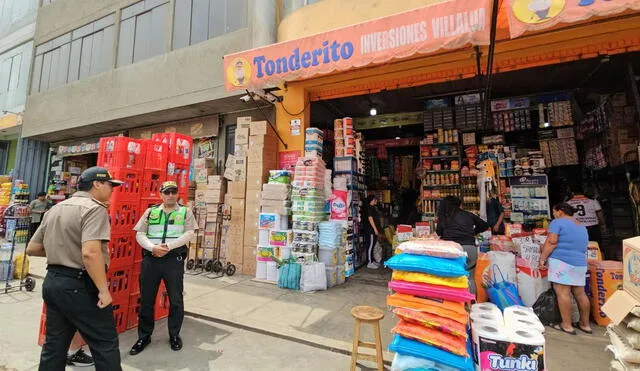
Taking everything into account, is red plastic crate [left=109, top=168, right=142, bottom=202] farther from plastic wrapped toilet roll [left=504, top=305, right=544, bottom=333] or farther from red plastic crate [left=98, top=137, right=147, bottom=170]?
plastic wrapped toilet roll [left=504, top=305, right=544, bottom=333]

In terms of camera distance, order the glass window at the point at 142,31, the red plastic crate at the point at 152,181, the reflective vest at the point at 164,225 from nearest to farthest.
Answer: the reflective vest at the point at 164,225
the red plastic crate at the point at 152,181
the glass window at the point at 142,31

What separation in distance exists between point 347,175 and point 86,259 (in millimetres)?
5721

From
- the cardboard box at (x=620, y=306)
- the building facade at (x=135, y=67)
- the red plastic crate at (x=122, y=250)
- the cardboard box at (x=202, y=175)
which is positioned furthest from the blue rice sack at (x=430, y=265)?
the cardboard box at (x=202, y=175)

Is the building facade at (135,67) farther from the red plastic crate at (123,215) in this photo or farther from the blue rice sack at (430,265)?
the blue rice sack at (430,265)

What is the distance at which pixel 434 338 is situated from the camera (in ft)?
7.86

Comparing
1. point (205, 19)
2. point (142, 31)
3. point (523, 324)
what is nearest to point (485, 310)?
point (523, 324)

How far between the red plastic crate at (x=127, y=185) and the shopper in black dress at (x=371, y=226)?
18.0 feet

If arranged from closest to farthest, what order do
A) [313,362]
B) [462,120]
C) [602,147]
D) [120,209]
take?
[313,362] → [120,209] → [602,147] → [462,120]

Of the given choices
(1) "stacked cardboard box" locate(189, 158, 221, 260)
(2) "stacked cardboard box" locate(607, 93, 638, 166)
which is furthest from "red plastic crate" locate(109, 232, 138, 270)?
(2) "stacked cardboard box" locate(607, 93, 638, 166)

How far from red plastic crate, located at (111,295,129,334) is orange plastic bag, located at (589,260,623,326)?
22.4 ft

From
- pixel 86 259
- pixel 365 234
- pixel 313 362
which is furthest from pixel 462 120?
pixel 86 259

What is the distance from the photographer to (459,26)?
13.7 ft

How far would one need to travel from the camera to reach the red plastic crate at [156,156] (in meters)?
4.49

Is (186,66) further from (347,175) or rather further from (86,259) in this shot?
(86,259)
